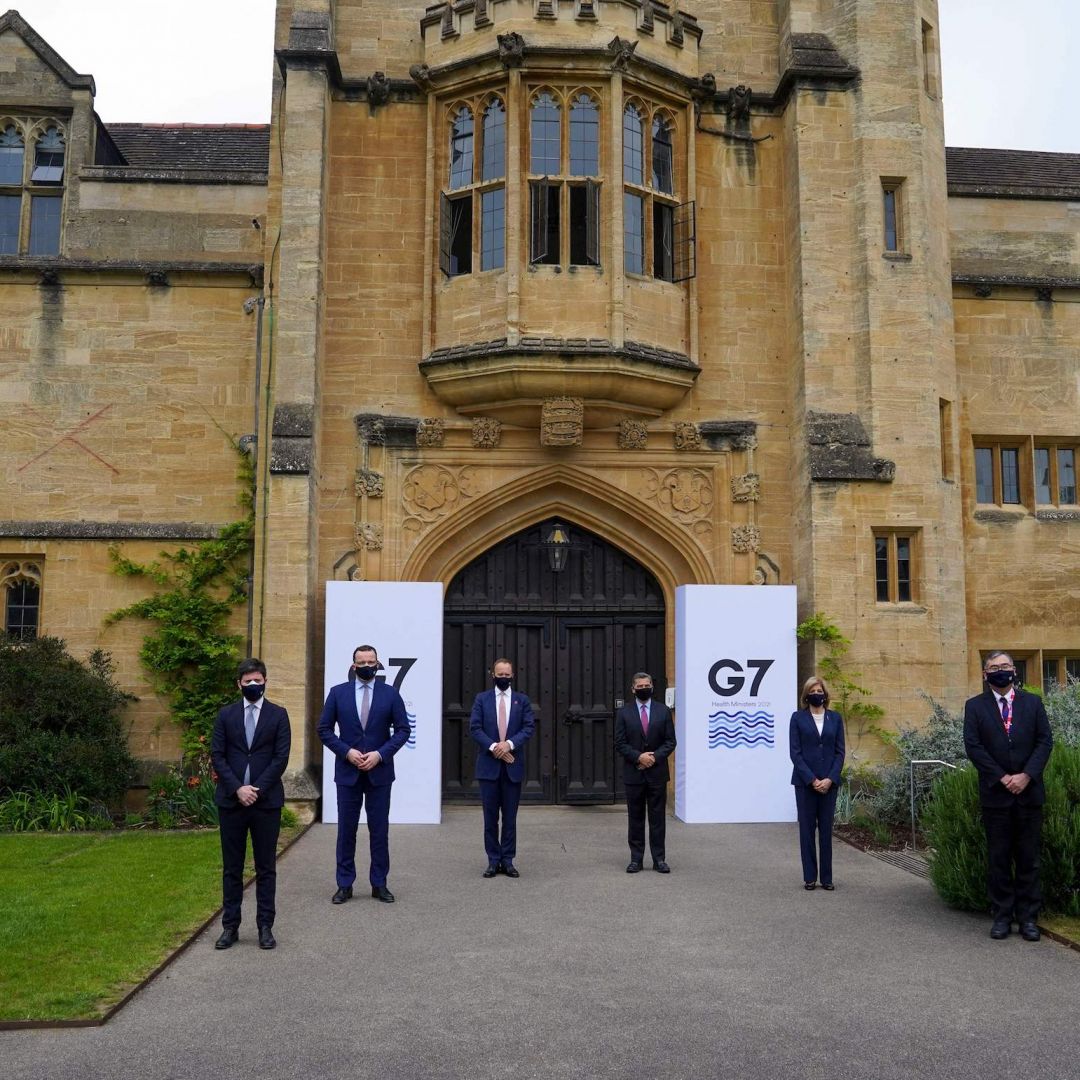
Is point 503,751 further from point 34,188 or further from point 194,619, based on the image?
point 34,188

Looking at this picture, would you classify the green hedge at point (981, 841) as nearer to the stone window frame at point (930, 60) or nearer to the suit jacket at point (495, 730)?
the suit jacket at point (495, 730)

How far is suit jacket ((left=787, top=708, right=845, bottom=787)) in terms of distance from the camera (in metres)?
8.28

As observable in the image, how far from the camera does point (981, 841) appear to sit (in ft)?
23.3

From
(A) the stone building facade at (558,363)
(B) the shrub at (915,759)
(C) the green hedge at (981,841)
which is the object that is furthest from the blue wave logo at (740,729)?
(C) the green hedge at (981,841)

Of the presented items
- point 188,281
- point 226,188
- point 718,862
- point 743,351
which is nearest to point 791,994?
point 718,862

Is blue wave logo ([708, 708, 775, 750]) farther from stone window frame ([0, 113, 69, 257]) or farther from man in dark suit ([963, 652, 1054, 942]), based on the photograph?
stone window frame ([0, 113, 69, 257])

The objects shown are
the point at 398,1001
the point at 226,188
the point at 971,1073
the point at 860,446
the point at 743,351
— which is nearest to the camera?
the point at 971,1073

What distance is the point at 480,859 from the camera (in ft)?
30.9

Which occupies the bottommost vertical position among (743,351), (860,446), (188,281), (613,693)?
(613,693)

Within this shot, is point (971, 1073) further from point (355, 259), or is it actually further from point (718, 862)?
point (355, 259)

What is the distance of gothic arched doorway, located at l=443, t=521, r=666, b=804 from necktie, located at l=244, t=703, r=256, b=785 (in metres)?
6.03

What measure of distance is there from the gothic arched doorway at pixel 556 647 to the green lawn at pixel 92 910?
3.40m

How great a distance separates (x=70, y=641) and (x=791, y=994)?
31.5 ft

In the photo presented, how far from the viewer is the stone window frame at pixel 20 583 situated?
12883 millimetres
